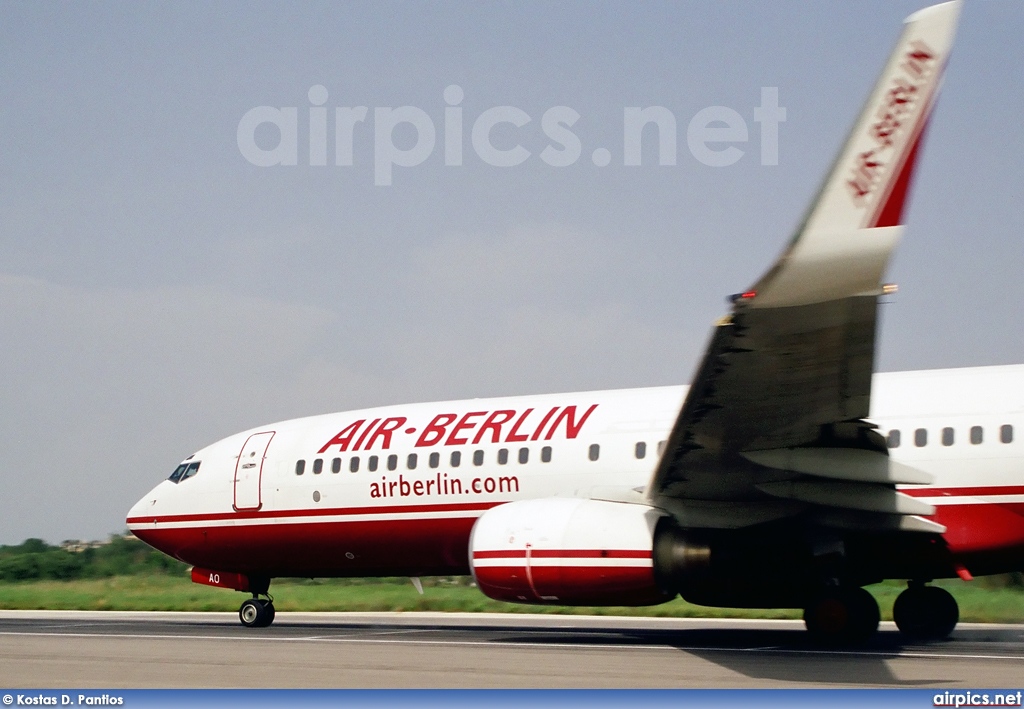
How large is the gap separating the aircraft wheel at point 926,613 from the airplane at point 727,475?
0.9 inches

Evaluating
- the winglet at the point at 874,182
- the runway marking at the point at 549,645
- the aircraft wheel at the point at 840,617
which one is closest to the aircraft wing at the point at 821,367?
the winglet at the point at 874,182

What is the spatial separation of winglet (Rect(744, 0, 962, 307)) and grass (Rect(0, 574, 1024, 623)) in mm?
11156

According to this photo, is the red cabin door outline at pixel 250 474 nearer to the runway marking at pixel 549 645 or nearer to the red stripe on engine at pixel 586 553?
the runway marking at pixel 549 645

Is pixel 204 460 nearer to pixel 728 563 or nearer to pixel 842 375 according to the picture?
pixel 728 563

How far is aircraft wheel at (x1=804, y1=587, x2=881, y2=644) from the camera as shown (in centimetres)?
Answer: 1238

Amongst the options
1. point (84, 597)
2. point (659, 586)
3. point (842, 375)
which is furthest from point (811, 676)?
point (84, 597)

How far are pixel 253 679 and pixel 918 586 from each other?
8307 mm

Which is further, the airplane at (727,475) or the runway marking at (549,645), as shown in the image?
the runway marking at (549,645)

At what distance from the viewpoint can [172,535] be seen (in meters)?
17.2

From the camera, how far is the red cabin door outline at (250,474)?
654 inches

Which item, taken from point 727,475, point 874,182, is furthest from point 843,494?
point 874,182

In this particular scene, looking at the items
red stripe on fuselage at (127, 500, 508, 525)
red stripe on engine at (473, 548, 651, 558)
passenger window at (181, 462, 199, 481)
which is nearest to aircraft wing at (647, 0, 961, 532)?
red stripe on engine at (473, 548, 651, 558)

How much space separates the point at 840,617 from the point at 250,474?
8.54 metres

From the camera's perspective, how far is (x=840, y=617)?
40.6 ft
